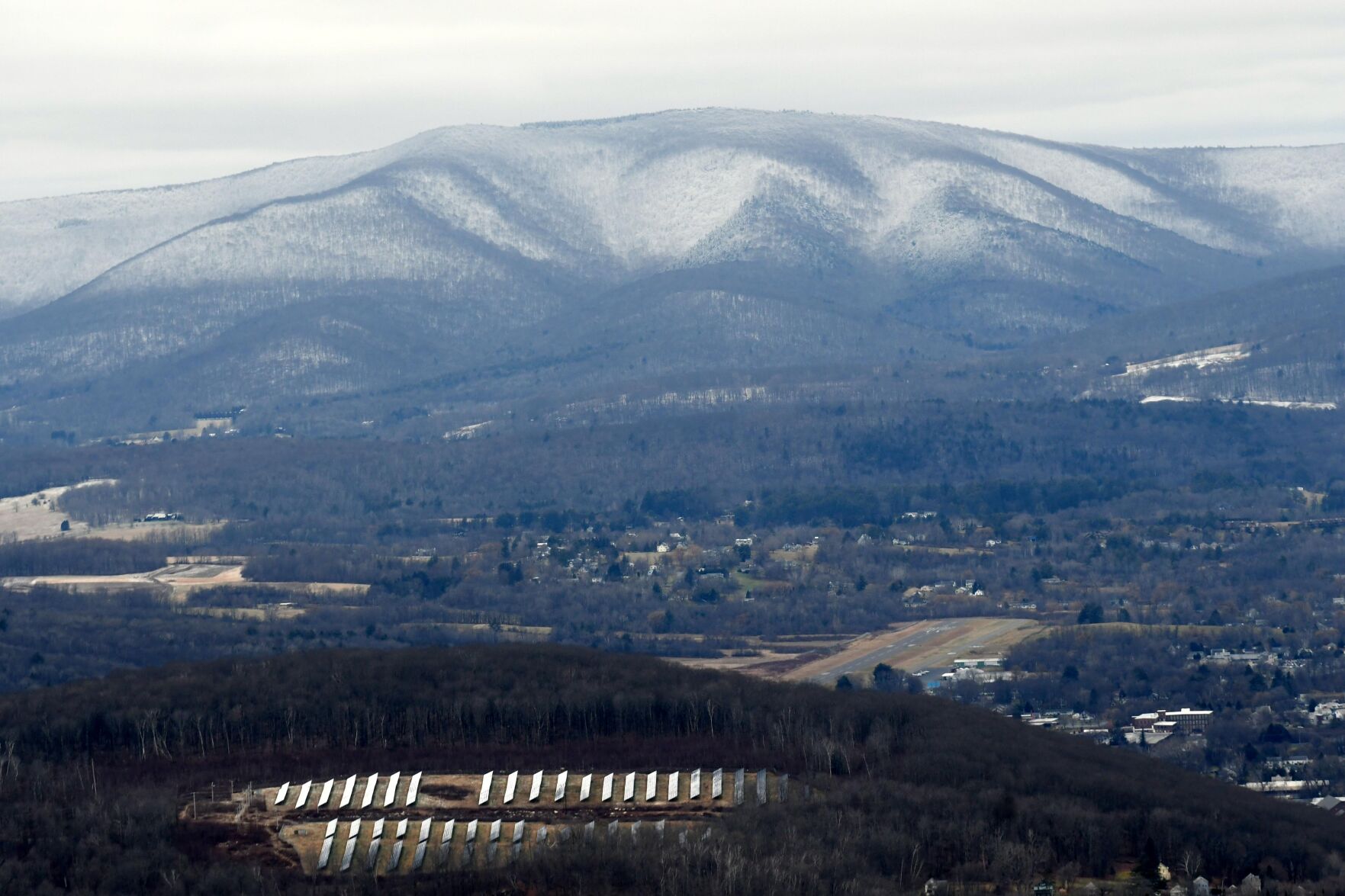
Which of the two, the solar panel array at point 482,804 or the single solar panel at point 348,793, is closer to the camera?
the solar panel array at point 482,804

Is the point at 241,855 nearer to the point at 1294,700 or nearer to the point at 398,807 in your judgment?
the point at 398,807

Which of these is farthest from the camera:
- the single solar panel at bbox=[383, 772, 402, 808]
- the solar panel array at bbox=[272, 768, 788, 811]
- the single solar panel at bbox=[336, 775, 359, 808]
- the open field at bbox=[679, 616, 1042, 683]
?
the open field at bbox=[679, 616, 1042, 683]

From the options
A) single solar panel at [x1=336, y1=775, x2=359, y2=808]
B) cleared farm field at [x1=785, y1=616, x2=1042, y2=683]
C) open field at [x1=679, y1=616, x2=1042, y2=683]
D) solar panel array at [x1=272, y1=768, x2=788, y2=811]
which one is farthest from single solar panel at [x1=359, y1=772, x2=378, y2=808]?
cleared farm field at [x1=785, y1=616, x2=1042, y2=683]

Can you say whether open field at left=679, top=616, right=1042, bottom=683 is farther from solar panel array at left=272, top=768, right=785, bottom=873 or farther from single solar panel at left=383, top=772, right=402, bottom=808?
single solar panel at left=383, top=772, right=402, bottom=808

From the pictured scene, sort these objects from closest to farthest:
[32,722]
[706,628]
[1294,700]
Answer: [32,722]
[1294,700]
[706,628]

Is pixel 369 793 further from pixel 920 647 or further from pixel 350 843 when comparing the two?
pixel 920 647

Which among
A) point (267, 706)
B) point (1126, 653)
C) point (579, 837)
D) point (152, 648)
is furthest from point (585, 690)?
point (1126, 653)

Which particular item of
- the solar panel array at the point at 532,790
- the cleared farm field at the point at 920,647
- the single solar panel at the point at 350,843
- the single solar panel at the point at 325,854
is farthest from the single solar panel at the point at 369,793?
the cleared farm field at the point at 920,647

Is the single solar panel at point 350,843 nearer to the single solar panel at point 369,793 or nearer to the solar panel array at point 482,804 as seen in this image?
the solar panel array at point 482,804

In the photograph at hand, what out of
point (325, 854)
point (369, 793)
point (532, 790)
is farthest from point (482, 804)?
point (325, 854)

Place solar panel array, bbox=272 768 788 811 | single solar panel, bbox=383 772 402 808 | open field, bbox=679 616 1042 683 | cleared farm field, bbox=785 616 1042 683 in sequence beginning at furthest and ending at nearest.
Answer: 1. cleared farm field, bbox=785 616 1042 683
2. open field, bbox=679 616 1042 683
3. solar panel array, bbox=272 768 788 811
4. single solar panel, bbox=383 772 402 808

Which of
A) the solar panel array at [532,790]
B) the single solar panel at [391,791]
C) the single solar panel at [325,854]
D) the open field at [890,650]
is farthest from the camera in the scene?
the open field at [890,650]
